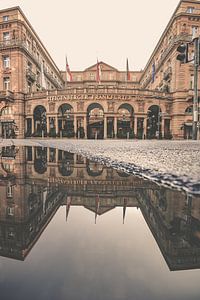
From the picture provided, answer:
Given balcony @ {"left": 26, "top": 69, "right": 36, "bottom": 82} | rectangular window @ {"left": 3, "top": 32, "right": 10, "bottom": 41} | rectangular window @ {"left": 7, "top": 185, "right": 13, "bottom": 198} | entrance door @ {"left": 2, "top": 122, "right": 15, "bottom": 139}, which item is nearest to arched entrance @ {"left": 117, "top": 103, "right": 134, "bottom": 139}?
balcony @ {"left": 26, "top": 69, "right": 36, "bottom": 82}

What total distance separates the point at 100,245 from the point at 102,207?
601 mm

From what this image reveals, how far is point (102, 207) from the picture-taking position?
1.60m

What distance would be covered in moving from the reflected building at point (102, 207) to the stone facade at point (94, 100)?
84.1ft

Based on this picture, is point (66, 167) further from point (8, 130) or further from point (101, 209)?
point (8, 130)

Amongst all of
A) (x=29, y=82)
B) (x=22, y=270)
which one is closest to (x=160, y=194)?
(x=22, y=270)

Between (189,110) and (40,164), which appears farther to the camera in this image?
(189,110)

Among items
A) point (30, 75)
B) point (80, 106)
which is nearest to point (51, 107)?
point (80, 106)

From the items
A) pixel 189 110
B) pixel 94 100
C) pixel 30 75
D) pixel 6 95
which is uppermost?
pixel 30 75

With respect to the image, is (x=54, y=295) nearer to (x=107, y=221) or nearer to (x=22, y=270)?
(x=22, y=270)

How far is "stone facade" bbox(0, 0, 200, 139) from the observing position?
2764 cm

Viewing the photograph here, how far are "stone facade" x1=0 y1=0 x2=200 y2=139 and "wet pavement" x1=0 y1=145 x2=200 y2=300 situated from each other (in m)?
26.2

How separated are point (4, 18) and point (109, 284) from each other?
1490 inches

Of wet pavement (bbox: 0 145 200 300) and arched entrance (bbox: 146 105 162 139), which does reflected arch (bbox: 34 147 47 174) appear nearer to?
wet pavement (bbox: 0 145 200 300)

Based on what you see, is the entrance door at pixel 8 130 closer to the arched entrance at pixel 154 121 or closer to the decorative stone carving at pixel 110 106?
the decorative stone carving at pixel 110 106
